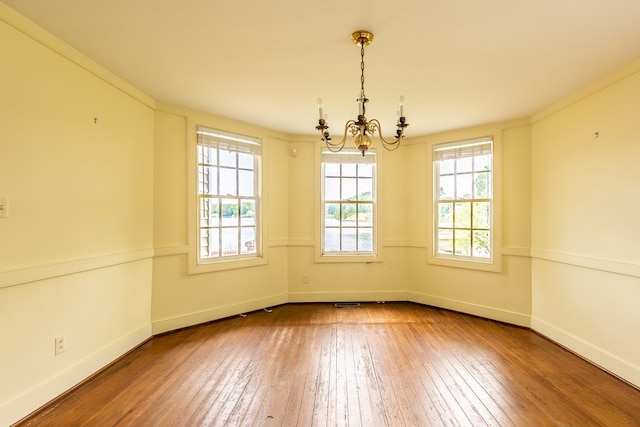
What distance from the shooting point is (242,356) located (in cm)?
290

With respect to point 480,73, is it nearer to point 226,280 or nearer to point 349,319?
point 349,319

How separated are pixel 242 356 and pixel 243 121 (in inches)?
108

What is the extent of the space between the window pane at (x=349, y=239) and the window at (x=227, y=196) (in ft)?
4.21

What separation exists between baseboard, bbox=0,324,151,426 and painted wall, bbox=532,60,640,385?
4223 mm

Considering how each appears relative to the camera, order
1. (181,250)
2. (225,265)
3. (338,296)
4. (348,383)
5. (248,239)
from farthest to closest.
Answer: (338,296) → (248,239) → (225,265) → (181,250) → (348,383)

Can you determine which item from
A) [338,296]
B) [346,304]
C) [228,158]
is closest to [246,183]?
[228,158]

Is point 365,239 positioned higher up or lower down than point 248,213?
lower down

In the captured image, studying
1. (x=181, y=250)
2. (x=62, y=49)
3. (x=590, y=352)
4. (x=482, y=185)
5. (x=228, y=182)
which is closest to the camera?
(x=62, y=49)

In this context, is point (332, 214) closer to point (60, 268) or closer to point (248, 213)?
point (248, 213)

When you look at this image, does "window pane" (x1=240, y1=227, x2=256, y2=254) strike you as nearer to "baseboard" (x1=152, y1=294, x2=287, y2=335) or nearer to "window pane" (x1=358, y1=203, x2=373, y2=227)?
"baseboard" (x1=152, y1=294, x2=287, y2=335)

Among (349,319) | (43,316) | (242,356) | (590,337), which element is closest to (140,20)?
(43,316)

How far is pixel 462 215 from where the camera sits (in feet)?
14.2

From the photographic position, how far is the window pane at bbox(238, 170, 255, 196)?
415 centimetres

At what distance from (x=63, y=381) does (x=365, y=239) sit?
12.0 feet
